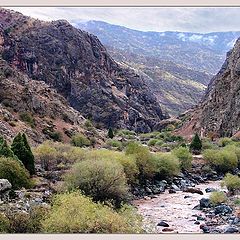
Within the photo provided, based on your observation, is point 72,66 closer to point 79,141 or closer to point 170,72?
point 79,141

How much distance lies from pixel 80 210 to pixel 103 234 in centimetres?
89

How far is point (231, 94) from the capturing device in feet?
163

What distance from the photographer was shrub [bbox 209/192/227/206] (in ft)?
69.1

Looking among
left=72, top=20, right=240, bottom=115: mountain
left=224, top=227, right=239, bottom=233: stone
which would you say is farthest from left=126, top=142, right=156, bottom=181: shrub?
left=72, top=20, right=240, bottom=115: mountain

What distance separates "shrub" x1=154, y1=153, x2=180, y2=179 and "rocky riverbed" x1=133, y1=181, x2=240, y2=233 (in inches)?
75.0

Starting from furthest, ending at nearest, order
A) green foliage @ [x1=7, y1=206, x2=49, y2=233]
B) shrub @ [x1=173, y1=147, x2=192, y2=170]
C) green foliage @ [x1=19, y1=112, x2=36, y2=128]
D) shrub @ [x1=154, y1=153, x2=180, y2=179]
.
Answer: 1. green foliage @ [x1=19, y1=112, x2=36, y2=128]
2. shrub @ [x1=173, y1=147, x2=192, y2=170]
3. shrub @ [x1=154, y1=153, x2=180, y2=179]
4. green foliage @ [x1=7, y1=206, x2=49, y2=233]

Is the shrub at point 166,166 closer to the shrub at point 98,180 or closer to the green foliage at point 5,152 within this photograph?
the shrub at point 98,180

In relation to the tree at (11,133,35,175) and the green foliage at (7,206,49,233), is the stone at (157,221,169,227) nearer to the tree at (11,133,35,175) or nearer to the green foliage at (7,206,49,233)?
the green foliage at (7,206,49,233)

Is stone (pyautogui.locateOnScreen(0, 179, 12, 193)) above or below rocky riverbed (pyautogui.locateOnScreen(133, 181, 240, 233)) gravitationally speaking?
above

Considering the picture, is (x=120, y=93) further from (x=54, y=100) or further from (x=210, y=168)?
(x=210, y=168)

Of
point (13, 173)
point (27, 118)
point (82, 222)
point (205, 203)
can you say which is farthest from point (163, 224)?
point (27, 118)

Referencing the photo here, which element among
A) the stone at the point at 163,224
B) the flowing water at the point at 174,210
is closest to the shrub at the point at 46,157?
the flowing water at the point at 174,210

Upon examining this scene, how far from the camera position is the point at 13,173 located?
1805 cm

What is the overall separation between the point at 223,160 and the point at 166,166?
3904 millimetres
